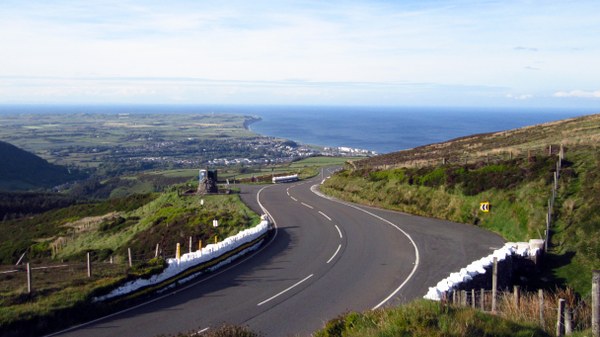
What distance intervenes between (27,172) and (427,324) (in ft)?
398

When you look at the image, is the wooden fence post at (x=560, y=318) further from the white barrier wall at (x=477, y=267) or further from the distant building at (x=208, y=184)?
the distant building at (x=208, y=184)

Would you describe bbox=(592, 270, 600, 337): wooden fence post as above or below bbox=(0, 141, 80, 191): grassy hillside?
above

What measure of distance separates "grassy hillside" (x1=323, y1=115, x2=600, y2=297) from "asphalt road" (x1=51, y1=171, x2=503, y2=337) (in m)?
1.23

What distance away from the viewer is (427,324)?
810cm

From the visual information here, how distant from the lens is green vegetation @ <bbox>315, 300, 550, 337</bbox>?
7.96 m

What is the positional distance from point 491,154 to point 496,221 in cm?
924

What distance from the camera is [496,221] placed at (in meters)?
23.7

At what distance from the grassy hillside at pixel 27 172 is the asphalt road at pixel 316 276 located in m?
92.8

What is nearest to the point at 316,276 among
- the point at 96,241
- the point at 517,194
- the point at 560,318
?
the point at 560,318

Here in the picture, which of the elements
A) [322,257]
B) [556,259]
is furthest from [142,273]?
[556,259]

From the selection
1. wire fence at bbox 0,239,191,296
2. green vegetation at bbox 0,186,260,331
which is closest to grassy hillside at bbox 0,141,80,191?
green vegetation at bbox 0,186,260,331

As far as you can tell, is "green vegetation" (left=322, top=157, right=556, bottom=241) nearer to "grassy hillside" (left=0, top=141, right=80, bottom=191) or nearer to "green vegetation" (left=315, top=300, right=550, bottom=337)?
"green vegetation" (left=315, top=300, right=550, bottom=337)

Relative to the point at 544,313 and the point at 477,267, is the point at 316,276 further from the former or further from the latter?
the point at 544,313

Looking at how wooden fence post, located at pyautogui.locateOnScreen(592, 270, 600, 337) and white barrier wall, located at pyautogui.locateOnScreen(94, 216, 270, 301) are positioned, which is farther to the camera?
Answer: white barrier wall, located at pyautogui.locateOnScreen(94, 216, 270, 301)
